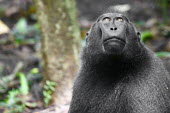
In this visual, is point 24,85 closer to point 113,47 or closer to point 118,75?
point 118,75

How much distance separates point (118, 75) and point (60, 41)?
226 centimetres

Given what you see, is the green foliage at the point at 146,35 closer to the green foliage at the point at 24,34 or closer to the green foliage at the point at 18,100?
the green foliage at the point at 24,34

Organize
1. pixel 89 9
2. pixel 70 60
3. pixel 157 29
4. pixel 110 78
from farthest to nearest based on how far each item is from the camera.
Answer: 1. pixel 89 9
2. pixel 157 29
3. pixel 70 60
4. pixel 110 78

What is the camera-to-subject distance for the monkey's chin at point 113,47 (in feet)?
14.1

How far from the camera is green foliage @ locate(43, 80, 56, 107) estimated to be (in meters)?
6.57

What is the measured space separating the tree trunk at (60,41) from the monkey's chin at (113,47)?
2334 mm

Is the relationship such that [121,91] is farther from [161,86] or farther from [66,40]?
[66,40]

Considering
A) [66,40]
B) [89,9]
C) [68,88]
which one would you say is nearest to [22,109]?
[68,88]

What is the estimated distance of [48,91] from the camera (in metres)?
6.66

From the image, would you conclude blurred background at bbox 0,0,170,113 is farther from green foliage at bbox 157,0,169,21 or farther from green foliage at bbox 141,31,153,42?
green foliage at bbox 157,0,169,21

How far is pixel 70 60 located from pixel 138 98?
259cm

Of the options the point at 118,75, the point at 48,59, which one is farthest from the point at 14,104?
the point at 118,75

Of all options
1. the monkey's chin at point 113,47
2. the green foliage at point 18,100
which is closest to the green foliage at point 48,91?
the green foliage at point 18,100

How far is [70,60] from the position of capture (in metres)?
6.80
